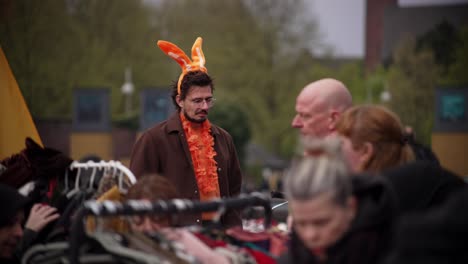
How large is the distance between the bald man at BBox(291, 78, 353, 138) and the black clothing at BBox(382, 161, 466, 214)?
1.51 metres

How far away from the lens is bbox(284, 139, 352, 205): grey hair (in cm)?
267

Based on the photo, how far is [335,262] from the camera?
278 centimetres

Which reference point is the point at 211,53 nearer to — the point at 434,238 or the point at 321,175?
the point at 321,175

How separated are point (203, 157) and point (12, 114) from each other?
1.51 metres

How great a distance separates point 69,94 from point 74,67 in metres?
1.87

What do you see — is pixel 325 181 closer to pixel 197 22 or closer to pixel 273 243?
pixel 273 243

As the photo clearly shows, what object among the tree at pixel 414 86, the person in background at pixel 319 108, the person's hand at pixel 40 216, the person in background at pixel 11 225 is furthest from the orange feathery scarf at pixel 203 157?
the tree at pixel 414 86

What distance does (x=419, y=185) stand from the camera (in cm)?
303

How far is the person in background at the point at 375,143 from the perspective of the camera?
3.59m

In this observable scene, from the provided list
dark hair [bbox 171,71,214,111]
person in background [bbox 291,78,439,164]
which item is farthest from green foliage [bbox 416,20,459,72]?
person in background [bbox 291,78,439,164]

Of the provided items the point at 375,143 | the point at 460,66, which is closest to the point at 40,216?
the point at 375,143

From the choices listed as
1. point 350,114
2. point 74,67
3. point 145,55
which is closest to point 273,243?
point 350,114

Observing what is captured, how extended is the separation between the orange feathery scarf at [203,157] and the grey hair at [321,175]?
338 centimetres

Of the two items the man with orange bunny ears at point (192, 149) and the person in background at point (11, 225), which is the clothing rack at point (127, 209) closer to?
the person in background at point (11, 225)
